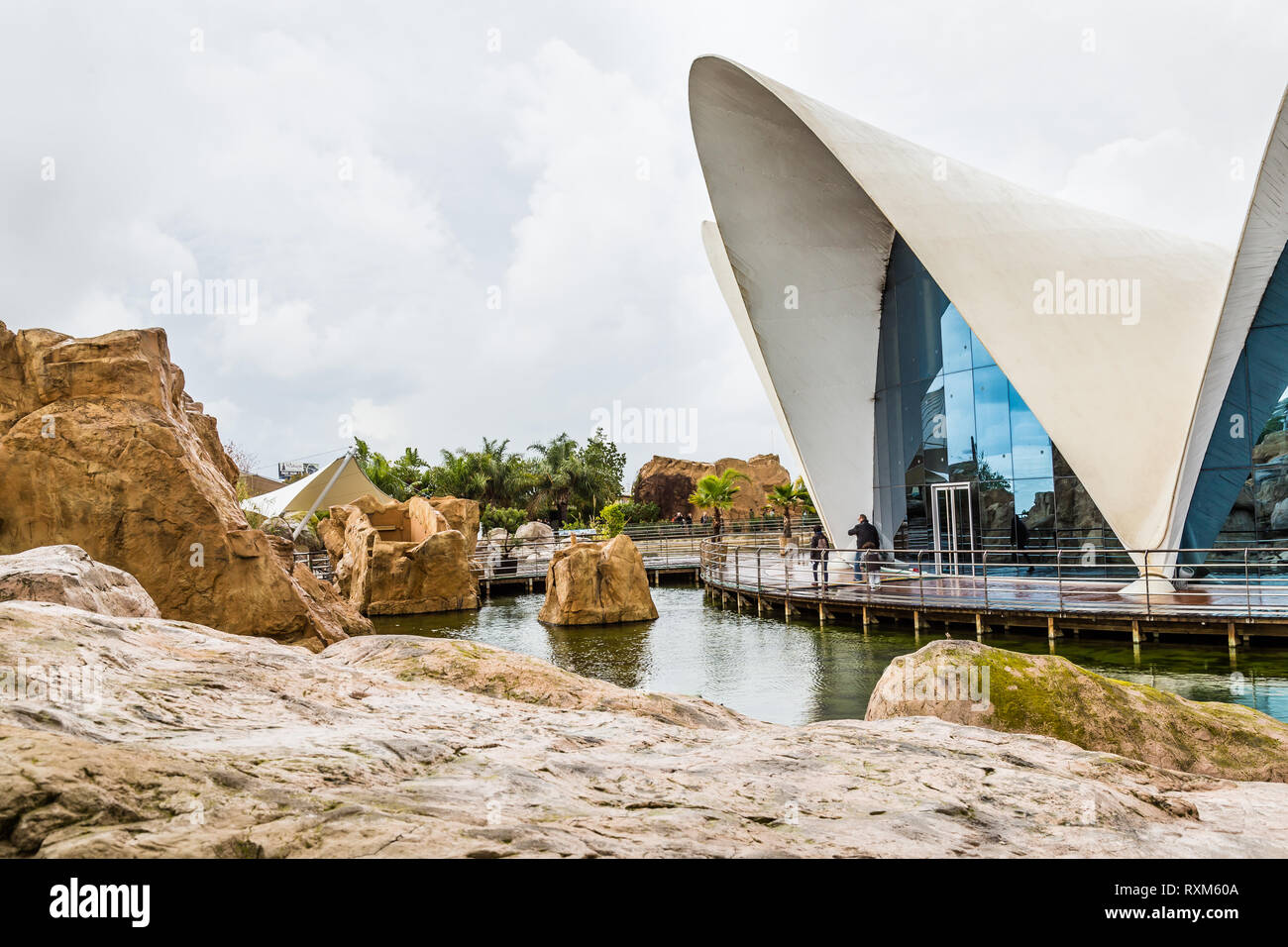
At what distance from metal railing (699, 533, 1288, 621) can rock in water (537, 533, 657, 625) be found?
282 cm

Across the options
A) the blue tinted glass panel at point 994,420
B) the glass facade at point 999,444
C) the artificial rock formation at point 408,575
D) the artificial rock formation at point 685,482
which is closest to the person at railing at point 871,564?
the glass facade at point 999,444

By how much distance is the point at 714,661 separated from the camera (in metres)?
12.8

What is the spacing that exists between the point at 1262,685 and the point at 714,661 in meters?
6.80

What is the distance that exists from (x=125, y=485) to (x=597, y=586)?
10251 mm

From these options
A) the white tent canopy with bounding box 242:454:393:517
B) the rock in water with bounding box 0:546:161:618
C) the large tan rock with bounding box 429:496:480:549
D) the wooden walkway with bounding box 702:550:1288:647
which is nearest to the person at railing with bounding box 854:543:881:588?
the wooden walkway with bounding box 702:550:1288:647

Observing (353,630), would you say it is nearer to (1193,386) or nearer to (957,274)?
(957,274)

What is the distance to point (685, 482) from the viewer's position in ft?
184

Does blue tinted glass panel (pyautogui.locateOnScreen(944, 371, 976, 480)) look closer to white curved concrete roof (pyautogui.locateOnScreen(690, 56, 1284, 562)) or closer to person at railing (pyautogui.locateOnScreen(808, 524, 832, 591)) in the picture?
white curved concrete roof (pyautogui.locateOnScreen(690, 56, 1284, 562))

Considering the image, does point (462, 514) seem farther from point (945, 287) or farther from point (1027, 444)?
point (1027, 444)

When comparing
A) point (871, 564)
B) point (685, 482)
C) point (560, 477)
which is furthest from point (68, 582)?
point (685, 482)

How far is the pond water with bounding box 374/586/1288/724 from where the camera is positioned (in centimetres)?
977

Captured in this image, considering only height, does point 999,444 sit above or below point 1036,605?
above

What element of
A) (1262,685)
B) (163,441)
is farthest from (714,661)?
(163,441)

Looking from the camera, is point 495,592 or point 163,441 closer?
point 163,441
